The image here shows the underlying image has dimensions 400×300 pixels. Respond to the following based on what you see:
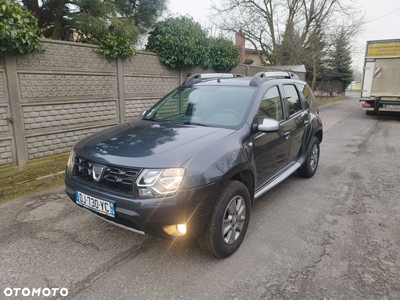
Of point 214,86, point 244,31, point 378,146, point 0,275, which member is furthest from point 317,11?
point 0,275

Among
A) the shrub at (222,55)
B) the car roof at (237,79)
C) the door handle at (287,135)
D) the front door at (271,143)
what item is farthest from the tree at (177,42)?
the door handle at (287,135)

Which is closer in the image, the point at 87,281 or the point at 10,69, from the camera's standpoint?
the point at 87,281

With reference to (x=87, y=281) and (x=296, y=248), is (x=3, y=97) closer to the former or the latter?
(x=87, y=281)

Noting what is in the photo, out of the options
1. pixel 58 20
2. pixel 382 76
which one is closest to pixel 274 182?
pixel 58 20

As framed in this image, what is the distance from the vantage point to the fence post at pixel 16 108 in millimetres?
4305

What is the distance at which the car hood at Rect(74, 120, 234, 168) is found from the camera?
89.8 inches

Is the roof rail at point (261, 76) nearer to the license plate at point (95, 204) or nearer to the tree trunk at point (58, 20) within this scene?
the license plate at point (95, 204)

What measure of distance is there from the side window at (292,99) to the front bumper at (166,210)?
86.5 inches

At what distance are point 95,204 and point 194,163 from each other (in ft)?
3.17

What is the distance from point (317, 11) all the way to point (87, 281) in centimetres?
2267

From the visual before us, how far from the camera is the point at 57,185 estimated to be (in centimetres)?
449

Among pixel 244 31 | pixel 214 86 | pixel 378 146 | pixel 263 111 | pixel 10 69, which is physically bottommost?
pixel 378 146

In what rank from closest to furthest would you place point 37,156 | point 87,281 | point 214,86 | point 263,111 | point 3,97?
point 87,281
point 263,111
point 214,86
point 3,97
point 37,156

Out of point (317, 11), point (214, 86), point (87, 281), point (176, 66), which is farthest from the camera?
point (317, 11)
